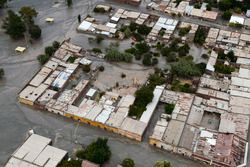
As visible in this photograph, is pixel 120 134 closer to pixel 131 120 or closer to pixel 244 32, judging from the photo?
pixel 131 120

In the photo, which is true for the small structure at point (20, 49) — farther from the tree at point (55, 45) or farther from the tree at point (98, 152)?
the tree at point (98, 152)

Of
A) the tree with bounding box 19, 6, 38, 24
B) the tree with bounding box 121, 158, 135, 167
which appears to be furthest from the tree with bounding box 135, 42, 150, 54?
the tree with bounding box 121, 158, 135, 167

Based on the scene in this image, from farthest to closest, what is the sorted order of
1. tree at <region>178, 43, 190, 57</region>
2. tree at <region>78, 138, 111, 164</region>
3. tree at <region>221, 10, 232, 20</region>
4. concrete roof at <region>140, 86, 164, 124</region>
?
tree at <region>221, 10, 232, 20</region> → tree at <region>178, 43, 190, 57</region> → concrete roof at <region>140, 86, 164, 124</region> → tree at <region>78, 138, 111, 164</region>

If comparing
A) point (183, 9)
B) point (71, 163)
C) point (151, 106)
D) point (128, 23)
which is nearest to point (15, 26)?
point (128, 23)

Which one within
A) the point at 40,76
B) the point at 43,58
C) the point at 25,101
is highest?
the point at 43,58

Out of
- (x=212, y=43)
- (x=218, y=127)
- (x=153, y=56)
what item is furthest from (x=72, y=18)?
(x=218, y=127)

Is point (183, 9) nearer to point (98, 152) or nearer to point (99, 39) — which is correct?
point (99, 39)

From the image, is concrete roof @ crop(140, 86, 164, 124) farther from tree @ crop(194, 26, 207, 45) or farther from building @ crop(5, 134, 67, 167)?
tree @ crop(194, 26, 207, 45)
